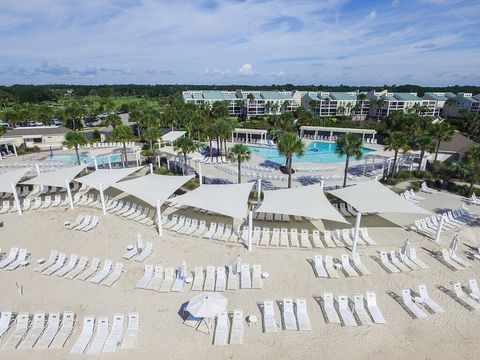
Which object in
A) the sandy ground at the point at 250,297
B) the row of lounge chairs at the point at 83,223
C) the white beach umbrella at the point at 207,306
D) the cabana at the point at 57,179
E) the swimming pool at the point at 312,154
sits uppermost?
the cabana at the point at 57,179

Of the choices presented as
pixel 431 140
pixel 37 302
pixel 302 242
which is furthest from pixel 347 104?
pixel 37 302

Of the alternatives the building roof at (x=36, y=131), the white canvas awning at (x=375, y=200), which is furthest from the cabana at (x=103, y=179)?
the building roof at (x=36, y=131)

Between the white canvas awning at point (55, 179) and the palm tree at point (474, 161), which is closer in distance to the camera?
the white canvas awning at point (55, 179)

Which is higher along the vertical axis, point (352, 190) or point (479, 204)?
point (352, 190)

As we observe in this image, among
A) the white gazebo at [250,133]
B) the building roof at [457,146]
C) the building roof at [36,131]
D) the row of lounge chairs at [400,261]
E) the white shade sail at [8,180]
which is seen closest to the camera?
the row of lounge chairs at [400,261]

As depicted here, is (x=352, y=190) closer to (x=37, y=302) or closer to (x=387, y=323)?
(x=387, y=323)

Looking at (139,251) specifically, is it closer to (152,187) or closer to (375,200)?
(152,187)

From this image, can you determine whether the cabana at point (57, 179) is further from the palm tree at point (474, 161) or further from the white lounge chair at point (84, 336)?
the palm tree at point (474, 161)
